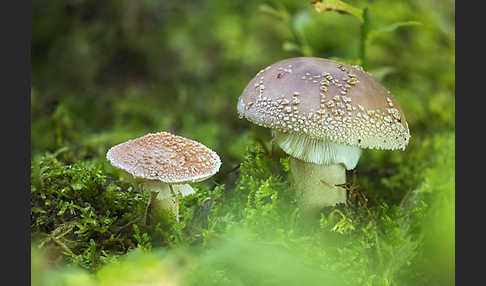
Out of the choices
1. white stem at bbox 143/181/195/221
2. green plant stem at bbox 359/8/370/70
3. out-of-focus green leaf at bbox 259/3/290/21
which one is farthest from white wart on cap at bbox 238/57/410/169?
out-of-focus green leaf at bbox 259/3/290/21

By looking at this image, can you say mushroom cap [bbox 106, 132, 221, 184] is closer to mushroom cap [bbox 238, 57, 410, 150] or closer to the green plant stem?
mushroom cap [bbox 238, 57, 410, 150]

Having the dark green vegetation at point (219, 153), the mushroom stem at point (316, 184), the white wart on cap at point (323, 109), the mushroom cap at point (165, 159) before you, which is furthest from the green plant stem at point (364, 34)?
the mushroom cap at point (165, 159)

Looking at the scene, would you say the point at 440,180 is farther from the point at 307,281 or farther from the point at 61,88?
the point at 61,88

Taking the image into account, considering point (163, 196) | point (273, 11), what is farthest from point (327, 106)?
point (273, 11)

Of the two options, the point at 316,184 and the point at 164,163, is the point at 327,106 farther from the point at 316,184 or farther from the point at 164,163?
the point at 164,163

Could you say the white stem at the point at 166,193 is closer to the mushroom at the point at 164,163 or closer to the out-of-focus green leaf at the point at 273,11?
the mushroom at the point at 164,163

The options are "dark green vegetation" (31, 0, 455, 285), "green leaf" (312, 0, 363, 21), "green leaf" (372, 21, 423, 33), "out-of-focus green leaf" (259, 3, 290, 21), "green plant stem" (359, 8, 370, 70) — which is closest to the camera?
"dark green vegetation" (31, 0, 455, 285)
